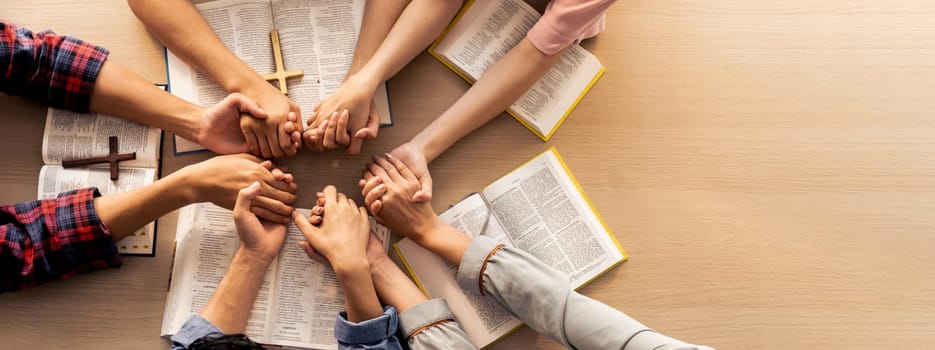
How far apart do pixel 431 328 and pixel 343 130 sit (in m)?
0.39

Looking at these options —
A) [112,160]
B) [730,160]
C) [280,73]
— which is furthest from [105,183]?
[730,160]

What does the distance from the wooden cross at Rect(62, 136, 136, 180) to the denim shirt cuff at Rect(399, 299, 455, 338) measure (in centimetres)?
59

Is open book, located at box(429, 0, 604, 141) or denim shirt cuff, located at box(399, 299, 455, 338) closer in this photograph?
denim shirt cuff, located at box(399, 299, 455, 338)

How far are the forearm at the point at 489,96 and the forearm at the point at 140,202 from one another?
42cm

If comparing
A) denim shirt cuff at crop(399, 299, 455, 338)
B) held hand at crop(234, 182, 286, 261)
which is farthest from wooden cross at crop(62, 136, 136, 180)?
denim shirt cuff at crop(399, 299, 455, 338)

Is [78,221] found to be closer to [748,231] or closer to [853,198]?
[748,231]

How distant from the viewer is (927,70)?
131cm

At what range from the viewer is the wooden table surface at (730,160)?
1250 millimetres

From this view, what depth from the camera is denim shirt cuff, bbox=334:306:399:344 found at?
1145mm

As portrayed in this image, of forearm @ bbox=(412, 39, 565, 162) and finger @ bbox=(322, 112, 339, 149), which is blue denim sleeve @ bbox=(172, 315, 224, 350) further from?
forearm @ bbox=(412, 39, 565, 162)

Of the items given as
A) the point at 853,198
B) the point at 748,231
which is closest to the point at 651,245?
the point at 748,231

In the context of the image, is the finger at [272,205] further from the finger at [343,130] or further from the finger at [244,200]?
the finger at [343,130]

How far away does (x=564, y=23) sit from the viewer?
1.17 m

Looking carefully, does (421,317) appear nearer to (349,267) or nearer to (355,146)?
(349,267)
